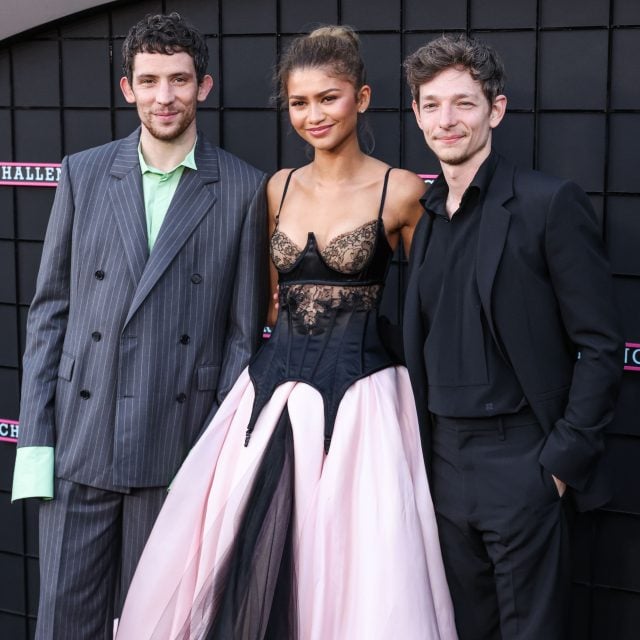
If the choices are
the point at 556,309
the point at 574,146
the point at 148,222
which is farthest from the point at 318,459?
the point at 574,146

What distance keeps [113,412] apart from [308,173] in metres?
0.85

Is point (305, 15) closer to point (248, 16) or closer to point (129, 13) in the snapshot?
point (248, 16)

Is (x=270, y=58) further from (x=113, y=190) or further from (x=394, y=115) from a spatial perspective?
(x=113, y=190)

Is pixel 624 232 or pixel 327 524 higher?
pixel 624 232

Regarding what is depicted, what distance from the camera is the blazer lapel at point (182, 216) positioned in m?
3.04

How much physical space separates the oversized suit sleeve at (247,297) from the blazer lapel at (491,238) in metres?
0.70

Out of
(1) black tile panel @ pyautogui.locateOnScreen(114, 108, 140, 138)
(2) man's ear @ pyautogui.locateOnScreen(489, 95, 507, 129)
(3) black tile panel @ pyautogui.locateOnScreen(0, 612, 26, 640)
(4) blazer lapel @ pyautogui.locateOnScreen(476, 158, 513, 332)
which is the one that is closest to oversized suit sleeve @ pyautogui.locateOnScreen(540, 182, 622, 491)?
(4) blazer lapel @ pyautogui.locateOnScreen(476, 158, 513, 332)

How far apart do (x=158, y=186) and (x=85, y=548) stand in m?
1.03

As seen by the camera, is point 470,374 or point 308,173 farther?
point 308,173

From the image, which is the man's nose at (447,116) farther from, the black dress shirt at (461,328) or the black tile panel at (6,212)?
the black tile panel at (6,212)

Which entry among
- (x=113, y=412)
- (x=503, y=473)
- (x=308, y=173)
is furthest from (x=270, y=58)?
(x=503, y=473)

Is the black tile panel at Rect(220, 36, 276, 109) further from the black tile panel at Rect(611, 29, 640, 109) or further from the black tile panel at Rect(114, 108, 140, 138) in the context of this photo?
the black tile panel at Rect(611, 29, 640, 109)

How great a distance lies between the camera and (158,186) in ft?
10.4

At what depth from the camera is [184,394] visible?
10.2 feet
